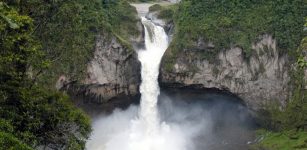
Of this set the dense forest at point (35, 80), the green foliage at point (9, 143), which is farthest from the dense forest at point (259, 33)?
the green foliage at point (9, 143)

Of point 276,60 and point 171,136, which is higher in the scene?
point 276,60

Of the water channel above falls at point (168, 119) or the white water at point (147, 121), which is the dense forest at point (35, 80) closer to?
the white water at point (147, 121)

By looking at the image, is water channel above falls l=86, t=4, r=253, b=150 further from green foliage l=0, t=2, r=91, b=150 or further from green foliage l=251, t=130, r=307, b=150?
green foliage l=0, t=2, r=91, b=150

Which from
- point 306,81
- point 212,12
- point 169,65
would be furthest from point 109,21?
point 306,81

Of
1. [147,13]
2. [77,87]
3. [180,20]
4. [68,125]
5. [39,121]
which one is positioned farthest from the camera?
[147,13]

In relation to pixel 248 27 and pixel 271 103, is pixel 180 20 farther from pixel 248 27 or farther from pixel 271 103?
pixel 271 103

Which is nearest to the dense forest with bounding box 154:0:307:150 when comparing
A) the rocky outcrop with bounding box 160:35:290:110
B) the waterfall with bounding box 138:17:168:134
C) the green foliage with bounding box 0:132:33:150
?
the rocky outcrop with bounding box 160:35:290:110
